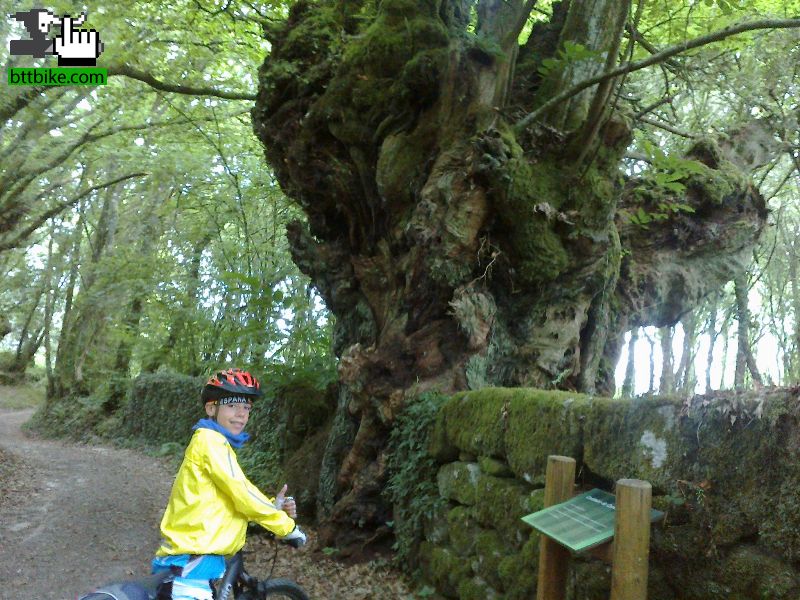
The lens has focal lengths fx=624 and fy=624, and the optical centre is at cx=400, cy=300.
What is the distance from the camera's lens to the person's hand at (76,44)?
33.1 ft

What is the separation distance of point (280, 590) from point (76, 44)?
991 cm

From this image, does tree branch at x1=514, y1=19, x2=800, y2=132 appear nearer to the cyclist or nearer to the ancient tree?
the ancient tree

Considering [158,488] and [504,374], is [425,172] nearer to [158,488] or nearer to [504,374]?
[504,374]

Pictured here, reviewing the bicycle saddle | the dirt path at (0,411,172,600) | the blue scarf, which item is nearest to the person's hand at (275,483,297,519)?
the blue scarf

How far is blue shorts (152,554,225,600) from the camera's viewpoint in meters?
2.99

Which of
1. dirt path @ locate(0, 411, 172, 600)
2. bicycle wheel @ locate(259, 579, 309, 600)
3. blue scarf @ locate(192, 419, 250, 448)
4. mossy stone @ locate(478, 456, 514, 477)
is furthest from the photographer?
dirt path @ locate(0, 411, 172, 600)

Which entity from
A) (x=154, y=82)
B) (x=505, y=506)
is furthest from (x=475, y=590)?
(x=154, y=82)

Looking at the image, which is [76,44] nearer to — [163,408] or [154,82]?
[154,82]

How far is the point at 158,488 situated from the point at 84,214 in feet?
45.0

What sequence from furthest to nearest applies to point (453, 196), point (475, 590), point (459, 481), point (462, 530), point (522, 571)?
point (453, 196) < point (459, 481) < point (462, 530) < point (475, 590) < point (522, 571)

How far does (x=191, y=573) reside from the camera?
9.85ft

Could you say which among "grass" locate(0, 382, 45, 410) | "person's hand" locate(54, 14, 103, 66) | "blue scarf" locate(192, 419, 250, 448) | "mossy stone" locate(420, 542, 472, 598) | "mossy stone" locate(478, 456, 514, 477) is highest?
"person's hand" locate(54, 14, 103, 66)

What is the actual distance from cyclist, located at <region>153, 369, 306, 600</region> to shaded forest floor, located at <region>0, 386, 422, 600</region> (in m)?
3.18

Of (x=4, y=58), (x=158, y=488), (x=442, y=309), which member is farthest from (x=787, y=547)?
(x=4, y=58)
